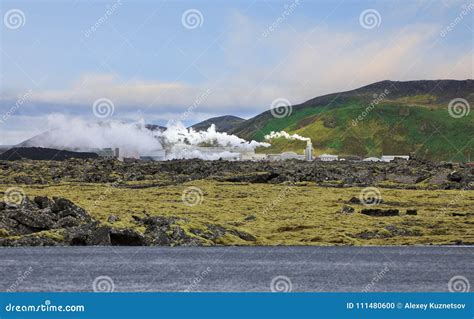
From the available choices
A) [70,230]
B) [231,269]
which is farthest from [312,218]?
[231,269]

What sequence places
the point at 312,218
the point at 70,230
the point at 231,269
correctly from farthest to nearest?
1. the point at 312,218
2. the point at 70,230
3. the point at 231,269

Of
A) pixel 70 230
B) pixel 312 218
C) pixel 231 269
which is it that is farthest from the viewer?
pixel 312 218

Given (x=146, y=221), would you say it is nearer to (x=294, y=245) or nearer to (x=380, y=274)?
(x=294, y=245)

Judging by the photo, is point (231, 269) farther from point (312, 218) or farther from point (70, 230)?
point (312, 218)

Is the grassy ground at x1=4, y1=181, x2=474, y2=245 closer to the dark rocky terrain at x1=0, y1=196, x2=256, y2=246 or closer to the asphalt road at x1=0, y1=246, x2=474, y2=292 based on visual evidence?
the dark rocky terrain at x1=0, y1=196, x2=256, y2=246

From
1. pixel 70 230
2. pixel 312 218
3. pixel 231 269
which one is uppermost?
pixel 70 230

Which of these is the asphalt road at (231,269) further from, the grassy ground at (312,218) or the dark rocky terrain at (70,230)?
the grassy ground at (312,218)

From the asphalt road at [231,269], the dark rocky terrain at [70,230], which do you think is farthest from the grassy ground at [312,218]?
the asphalt road at [231,269]

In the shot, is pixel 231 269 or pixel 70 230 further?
pixel 70 230

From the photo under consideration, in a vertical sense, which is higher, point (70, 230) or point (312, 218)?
point (70, 230)

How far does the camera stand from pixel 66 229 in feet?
410
